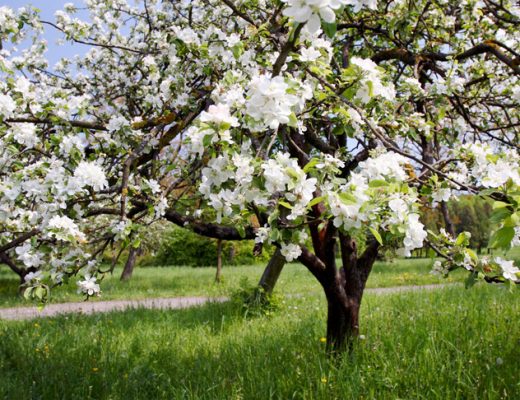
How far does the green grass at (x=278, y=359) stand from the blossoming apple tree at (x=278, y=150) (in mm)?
531

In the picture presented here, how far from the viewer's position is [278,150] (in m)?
3.39

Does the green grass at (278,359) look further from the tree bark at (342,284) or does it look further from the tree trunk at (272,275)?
the tree trunk at (272,275)

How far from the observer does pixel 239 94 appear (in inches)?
72.6

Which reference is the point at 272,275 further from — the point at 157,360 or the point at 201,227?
the point at 201,227

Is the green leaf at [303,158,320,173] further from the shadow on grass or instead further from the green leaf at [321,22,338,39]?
the shadow on grass

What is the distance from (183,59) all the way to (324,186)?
1.83m

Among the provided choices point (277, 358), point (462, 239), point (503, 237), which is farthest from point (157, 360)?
point (503, 237)

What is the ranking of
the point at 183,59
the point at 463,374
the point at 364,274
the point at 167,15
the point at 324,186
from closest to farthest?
the point at 324,186, the point at 463,374, the point at 183,59, the point at 364,274, the point at 167,15

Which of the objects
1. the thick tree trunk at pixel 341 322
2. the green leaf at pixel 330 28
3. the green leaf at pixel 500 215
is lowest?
the thick tree trunk at pixel 341 322

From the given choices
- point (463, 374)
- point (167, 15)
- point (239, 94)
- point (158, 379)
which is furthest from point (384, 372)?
point (167, 15)

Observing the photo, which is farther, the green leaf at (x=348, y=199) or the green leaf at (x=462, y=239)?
the green leaf at (x=462, y=239)

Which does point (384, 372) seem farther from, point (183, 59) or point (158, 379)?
point (183, 59)

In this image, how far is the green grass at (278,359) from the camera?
2.76m

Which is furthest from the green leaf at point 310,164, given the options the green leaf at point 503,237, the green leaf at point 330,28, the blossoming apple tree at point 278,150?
the green leaf at point 503,237
